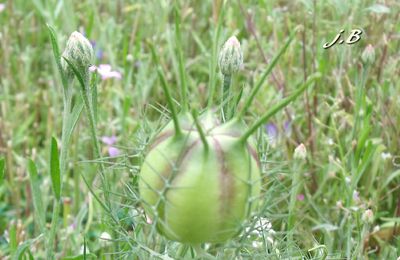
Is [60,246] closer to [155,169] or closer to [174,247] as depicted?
[174,247]

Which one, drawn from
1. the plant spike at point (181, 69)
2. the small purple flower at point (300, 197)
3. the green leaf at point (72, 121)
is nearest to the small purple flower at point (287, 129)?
the small purple flower at point (300, 197)

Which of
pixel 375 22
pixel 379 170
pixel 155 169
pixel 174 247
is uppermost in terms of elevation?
pixel 155 169

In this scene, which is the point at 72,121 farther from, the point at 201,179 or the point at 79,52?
the point at 201,179

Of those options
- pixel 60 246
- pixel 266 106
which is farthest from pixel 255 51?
pixel 60 246

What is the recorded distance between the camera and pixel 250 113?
2.20 metres

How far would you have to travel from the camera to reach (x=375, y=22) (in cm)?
228

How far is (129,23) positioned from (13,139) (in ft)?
3.04

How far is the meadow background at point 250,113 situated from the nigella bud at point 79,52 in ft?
0.92

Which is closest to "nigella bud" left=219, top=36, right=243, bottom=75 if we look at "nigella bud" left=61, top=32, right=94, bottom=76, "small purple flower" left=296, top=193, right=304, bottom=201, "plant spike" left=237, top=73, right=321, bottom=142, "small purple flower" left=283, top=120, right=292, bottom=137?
"nigella bud" left=61, top=32, right=94, bottom=76

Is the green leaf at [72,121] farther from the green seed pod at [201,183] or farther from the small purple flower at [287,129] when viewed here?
the small purple flower at [287,129]

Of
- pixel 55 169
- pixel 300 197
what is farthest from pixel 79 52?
pixel 300 197

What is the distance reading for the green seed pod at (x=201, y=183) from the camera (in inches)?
27.9

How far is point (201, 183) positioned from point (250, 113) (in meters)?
1.51

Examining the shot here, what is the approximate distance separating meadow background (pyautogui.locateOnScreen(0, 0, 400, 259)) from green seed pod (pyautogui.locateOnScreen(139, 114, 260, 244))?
18.9 inches
